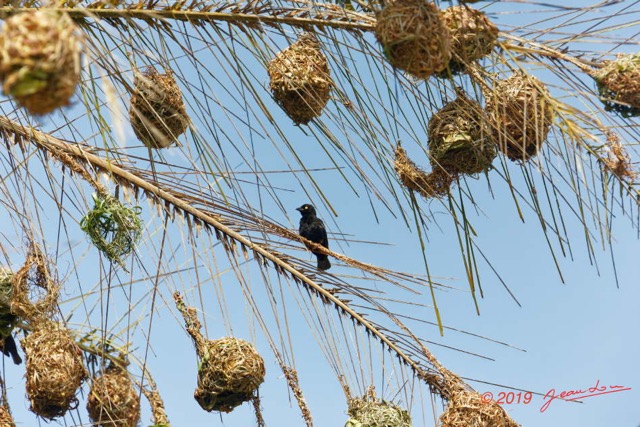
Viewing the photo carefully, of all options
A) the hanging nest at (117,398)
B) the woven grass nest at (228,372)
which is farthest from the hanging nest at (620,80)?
the hanging nest at (117,398)

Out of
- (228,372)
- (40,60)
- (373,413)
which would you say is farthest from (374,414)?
(40,60)

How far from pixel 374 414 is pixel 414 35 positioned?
1902 mm

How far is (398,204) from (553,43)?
2.08 ft

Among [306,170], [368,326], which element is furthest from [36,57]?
[368,326]

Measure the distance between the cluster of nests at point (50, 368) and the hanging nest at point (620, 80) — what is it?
182cm

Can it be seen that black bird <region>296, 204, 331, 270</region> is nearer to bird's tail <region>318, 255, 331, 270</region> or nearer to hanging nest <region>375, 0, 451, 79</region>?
bird's tail <region>318, 255, 331, 270</region>

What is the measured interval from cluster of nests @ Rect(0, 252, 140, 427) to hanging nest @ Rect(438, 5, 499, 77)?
1.59 metres

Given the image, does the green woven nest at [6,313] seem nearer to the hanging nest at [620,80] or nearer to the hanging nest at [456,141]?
the hanging nest at [456,141]

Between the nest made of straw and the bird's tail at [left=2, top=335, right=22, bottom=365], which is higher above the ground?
the bird's tail at [left=2, top=335, right=22, bottom=365]

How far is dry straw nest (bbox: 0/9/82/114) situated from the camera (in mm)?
1375

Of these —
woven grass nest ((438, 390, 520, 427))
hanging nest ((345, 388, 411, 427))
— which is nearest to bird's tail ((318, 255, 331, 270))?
hanging nest ((345, 388, 411, 427))

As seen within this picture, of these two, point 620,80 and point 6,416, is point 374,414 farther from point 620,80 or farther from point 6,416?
point 620,80

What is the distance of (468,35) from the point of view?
227 centimetres

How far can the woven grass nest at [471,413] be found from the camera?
3.29m
